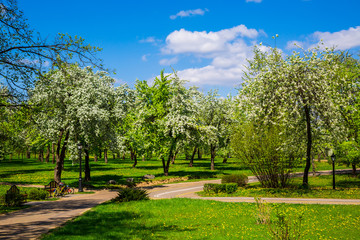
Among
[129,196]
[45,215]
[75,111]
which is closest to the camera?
[45,215]

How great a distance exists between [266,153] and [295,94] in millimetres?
5370

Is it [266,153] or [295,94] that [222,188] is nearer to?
[266,153]

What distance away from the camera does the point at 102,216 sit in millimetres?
14992

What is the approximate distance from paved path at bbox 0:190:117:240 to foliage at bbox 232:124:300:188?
1286 cm

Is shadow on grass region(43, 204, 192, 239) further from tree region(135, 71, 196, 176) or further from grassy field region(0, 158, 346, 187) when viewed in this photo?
tree region(135, 71, 196, 176)

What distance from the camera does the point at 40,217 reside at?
14.8 m

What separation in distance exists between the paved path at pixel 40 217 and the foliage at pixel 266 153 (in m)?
12.9

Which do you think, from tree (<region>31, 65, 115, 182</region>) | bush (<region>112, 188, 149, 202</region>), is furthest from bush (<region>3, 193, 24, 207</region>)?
tree (<region>31, 65, 115, 182</region>)

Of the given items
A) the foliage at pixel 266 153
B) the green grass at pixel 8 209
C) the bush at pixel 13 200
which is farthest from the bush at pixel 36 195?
the foliage at pixel 266 153

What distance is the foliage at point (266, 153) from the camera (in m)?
24.2

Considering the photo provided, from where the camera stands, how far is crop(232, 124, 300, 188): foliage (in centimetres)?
2419

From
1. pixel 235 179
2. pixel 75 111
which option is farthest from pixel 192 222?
pixel 75 111

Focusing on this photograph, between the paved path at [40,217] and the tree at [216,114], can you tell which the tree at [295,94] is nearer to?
the paved path at [40,217]

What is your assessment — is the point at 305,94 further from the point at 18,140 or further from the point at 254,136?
the point at 18,140
